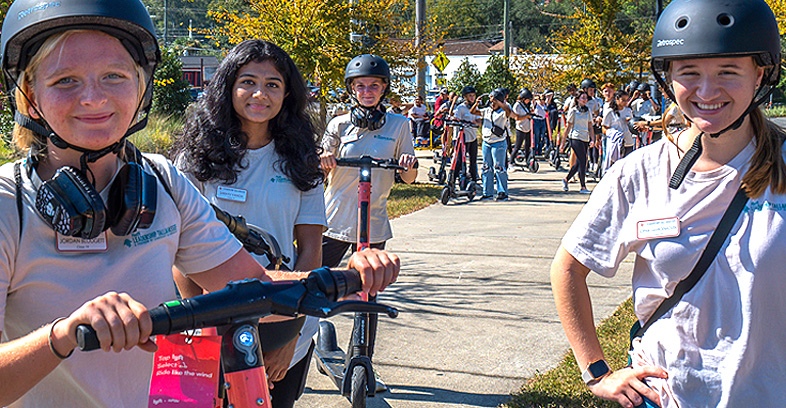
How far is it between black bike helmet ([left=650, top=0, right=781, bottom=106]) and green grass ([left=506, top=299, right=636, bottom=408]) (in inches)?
103

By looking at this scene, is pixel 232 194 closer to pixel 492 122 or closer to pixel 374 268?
pixel 374 268

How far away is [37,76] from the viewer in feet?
6.27

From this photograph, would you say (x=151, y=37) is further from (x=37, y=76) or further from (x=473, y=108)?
(x=473, y=108)

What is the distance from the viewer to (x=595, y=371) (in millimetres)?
2586

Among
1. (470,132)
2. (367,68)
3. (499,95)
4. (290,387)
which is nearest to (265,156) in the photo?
(290,387)

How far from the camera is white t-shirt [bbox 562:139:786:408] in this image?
2.27 metres

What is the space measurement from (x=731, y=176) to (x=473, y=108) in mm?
14127

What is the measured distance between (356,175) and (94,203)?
12.7 feet

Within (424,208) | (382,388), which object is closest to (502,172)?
(424,208)

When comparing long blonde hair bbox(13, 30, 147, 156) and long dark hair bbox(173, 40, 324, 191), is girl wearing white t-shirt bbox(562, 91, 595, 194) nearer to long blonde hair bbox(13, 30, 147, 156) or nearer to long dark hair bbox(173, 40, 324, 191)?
long dark hair bbox(173, 40, 324, 191)

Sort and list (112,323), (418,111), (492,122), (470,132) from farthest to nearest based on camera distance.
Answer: (418,111) < (470,132) < (492,122) < (112,323)

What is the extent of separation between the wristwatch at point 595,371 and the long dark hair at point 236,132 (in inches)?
62.5

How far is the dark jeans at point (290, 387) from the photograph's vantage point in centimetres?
341

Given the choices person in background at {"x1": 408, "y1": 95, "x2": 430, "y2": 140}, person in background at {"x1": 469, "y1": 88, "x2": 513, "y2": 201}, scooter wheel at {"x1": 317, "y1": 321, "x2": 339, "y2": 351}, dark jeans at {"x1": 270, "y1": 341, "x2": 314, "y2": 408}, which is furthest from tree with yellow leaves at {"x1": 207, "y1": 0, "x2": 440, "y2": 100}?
dark jeans at {"x1": 270, "y1": 341, "x2": 314, "y2": 408}
